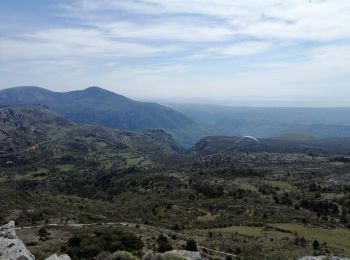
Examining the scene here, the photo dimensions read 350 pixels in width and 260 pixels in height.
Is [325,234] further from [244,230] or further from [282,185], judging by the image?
[282,185]

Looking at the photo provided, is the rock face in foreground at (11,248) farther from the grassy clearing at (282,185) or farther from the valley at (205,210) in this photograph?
the grassy clearing at (282,185)

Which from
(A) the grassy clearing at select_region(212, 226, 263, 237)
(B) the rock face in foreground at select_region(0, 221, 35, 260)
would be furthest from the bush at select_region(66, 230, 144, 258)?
(A) the grassy clearing at select_region(212, 226, 263, 237)

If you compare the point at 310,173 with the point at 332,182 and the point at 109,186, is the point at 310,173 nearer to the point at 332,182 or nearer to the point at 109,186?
the point at 332,182

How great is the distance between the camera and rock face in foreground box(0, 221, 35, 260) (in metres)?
24.8

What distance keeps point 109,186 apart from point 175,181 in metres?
30.6

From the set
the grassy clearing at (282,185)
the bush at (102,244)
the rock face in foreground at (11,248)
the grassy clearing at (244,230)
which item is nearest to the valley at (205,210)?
the grassy clearing at (244,230)

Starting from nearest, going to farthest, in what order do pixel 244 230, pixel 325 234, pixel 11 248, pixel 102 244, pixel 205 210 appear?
pixel 11 248 → pixel 102 244 → pixel 325 234 → pixel 244 230 → pixel 205 210

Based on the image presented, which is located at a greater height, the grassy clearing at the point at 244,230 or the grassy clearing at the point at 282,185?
the grassy clearing at the point at 244,230

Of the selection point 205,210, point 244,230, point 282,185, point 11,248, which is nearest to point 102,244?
point 11,248

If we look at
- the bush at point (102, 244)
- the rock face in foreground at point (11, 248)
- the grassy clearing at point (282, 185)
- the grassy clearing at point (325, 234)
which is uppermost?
the rock face in foreground at point (11, 248)

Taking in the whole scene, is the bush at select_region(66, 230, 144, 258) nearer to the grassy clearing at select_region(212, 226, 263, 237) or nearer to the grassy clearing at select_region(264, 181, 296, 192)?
the grassy clearing at select_region(212, 226, 263, 237)

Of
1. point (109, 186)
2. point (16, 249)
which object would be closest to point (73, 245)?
point (16, 249)

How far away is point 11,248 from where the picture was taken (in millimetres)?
26453

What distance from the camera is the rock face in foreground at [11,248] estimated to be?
81.4 feet
